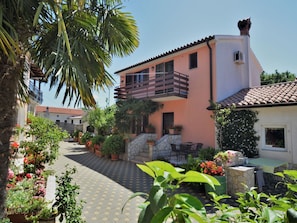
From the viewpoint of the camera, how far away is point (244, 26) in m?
15.7

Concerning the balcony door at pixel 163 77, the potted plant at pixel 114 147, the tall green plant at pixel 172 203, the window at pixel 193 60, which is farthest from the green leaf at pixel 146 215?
the window at pixel 193 60

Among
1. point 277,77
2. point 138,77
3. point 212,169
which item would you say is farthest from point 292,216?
point 277,77

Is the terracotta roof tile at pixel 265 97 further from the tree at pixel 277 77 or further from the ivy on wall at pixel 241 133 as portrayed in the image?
the tree at pixel 277 77

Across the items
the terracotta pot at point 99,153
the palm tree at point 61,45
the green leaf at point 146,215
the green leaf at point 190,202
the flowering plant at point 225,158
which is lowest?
the terracotta pot at point 99,153

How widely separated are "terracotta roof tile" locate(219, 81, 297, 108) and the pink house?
89 cm

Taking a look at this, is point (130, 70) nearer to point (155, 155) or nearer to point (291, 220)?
point (155, 155)

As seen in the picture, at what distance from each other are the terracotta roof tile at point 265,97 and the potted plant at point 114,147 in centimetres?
822

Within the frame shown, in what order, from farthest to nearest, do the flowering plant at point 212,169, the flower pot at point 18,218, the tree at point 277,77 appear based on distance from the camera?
1. the tree at point 277,77
2. the flowering plant at point 212,169
3. the flower pot at point 18,218

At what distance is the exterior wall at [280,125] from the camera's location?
1041cm

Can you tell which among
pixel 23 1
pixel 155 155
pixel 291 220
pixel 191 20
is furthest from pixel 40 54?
pixel 155 155

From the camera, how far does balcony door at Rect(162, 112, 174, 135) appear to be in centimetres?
1692

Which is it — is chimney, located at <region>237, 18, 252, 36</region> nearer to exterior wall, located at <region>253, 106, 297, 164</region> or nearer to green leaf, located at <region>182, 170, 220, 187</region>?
exterior wall, located at <region>253, 106, 297, 164</region>

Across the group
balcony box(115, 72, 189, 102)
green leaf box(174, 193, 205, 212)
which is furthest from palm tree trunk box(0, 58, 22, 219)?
balcony box(115, 72, 189, 102)

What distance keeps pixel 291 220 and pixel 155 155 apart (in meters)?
13.7
